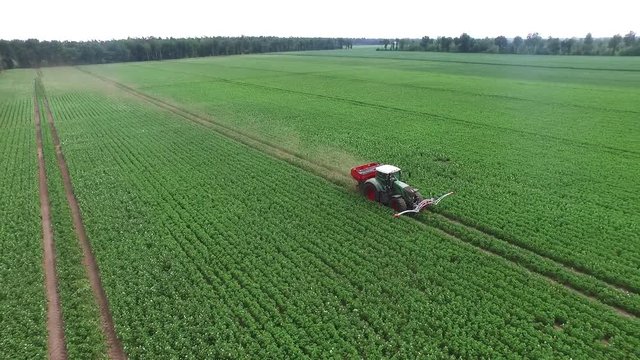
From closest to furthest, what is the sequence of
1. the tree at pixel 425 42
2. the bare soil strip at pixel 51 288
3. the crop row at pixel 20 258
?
the bare soil strip at pixel 51 288 → the crop row at pixel 20 258 → the tree at pixel 425 42

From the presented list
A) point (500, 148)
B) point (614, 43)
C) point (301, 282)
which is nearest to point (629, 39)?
point (614, 43)

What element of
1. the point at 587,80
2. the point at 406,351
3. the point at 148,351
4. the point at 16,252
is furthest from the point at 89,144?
the point at 587,80

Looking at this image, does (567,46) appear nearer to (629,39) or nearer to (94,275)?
(629,39)

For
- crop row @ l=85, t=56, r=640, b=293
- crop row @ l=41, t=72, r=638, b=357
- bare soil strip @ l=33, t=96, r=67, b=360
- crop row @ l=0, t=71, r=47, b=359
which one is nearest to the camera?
crop row @ l=41, t=72, r=638, b=357

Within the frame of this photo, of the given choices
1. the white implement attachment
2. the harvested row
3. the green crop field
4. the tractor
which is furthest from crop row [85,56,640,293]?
the harvested row

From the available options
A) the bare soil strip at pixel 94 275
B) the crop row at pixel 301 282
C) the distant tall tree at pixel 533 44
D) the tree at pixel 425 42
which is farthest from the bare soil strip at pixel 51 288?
the tree at pixel 425 42

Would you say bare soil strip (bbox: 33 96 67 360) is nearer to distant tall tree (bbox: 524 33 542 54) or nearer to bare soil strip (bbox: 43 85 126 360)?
bare soil strip (bbox: 43 85 126 360)

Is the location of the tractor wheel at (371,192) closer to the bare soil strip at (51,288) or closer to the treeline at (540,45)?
the bare soil strip at (51,288)
